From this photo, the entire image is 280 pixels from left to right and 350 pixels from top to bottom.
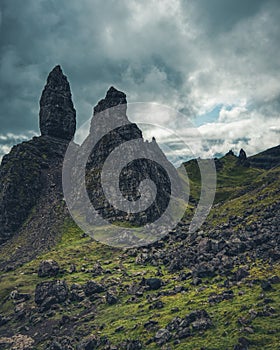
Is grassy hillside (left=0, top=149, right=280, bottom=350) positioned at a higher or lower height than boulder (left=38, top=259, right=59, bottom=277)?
lower

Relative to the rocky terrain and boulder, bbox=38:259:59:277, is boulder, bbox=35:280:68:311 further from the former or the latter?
boulder, bbox=38:259:59:277

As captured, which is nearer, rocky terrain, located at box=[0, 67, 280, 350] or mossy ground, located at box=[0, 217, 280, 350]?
mossy ground, located at box=[0, 217, 280, 350]

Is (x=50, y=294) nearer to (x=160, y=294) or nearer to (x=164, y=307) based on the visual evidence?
(x=160, y=294)

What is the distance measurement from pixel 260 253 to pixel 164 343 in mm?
58823

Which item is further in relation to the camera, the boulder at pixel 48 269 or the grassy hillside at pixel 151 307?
the boulder at pixel 48 269

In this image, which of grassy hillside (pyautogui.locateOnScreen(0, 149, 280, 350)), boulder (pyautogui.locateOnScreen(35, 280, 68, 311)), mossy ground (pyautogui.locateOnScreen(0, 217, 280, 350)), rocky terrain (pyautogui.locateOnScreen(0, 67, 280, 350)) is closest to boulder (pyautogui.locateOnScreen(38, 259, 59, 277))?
rocky terrain (pyautogui.locateOnScreen(0, 67, 280, 350))

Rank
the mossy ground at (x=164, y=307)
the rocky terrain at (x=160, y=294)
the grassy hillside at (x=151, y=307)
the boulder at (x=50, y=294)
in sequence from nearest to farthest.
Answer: the mossy ground at (x=164, y=307) < the grassy hillside at (x=151, y=307) < the rocky terrain at (x=160, y=294) < the boulder at (x=50, y=294)

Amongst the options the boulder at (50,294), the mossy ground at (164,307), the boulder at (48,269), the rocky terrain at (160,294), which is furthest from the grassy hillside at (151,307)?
the boulder at (48,269)

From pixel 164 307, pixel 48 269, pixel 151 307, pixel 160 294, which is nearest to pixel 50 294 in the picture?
pixel 48 269

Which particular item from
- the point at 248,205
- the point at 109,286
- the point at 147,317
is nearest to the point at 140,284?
the point at 109,286

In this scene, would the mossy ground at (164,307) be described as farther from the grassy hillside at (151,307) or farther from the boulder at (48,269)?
the boulder at (48,269)

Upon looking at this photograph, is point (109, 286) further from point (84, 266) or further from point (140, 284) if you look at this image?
point (84, 266)

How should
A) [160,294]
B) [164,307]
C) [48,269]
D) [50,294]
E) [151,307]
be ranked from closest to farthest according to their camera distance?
1. [164,307]
2. [151,307]
3. [160,294]
4. [50,294]
5. [48,269]

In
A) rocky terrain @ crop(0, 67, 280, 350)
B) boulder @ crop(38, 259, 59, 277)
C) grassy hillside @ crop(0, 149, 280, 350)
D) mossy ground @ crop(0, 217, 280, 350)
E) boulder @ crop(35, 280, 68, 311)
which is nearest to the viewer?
mossy ground @ crop(0, 217, 280, 350)
